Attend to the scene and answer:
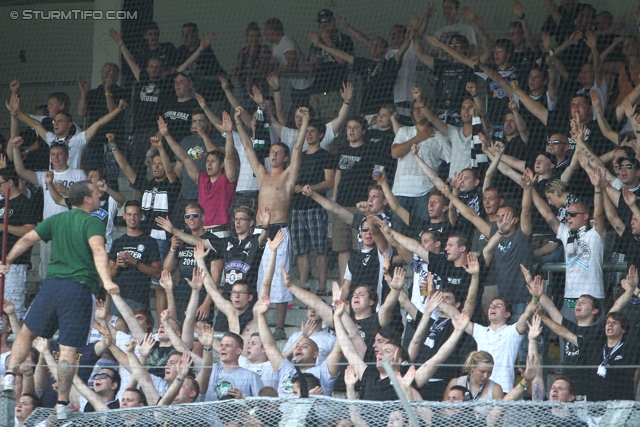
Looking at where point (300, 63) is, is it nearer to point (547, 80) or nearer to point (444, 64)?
point (444, 64)

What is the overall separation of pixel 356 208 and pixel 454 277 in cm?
143

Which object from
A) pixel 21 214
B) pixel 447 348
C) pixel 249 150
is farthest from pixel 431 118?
pixel 21 214

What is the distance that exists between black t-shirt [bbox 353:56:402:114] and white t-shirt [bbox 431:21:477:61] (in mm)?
357

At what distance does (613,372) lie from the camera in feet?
21.0

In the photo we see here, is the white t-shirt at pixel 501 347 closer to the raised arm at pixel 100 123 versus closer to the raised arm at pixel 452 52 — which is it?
the raised arm at pixel 452 52

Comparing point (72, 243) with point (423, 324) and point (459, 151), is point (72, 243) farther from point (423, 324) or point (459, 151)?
point (459, 151)

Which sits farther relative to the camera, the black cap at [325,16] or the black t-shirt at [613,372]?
the black cap at [325,16]

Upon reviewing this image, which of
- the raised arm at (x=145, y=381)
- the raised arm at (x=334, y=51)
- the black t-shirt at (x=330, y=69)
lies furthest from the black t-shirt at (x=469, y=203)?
the raised arm at (x=145, y=381)

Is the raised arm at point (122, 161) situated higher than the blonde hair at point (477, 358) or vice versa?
the raised arm at point (122, 161)

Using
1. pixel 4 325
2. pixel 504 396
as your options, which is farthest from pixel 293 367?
pixel 4 325

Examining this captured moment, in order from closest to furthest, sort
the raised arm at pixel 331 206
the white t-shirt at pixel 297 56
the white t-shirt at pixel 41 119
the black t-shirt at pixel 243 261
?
the black t-shirt at pixel 243 261, the raised arm at pixel 331 206, the white t-shirt at pixel 297 56, the white t-shirt at pixel 41 119

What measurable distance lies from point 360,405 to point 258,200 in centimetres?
412

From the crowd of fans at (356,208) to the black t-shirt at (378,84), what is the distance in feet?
0.06

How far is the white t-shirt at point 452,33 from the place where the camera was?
9125 mm
